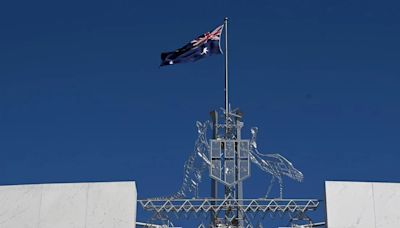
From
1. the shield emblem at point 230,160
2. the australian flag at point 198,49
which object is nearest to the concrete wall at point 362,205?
the shield emblem at point 230,160

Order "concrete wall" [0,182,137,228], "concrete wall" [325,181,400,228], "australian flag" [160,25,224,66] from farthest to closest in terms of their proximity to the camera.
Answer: "australian flag" [160,25,224,66] < "concrete wall" [325,181,400,228] < "concrete wall" [0,182,137,228]

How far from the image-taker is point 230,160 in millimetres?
36531

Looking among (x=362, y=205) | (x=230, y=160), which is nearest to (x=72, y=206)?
(x=230, y=160)

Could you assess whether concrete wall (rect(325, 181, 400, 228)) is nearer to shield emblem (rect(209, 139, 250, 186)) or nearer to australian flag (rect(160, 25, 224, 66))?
shield emblem (rect(209, 139, 250, 186))

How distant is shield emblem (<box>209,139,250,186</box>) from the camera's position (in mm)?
36250

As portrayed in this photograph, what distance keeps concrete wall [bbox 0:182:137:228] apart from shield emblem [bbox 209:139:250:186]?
11.3ft

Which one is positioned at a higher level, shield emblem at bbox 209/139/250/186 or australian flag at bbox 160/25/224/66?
australian flag at bbox 160/25/224/66

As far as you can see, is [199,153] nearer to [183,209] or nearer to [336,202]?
[183,209]

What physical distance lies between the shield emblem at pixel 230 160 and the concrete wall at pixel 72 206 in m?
3.43

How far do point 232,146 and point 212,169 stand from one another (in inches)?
49.0

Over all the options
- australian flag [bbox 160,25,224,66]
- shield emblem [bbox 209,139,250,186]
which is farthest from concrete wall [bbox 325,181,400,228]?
australian flag [bbox 160,25,224,66]

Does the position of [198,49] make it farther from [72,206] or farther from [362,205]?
[362,205]

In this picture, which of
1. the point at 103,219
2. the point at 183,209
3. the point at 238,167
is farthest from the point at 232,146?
the point at 103,219

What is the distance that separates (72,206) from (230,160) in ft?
20.7
